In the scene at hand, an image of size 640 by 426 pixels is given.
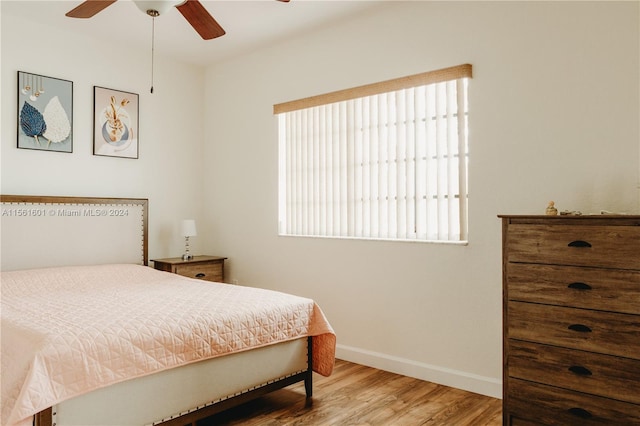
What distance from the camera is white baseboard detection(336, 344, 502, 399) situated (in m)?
2.92

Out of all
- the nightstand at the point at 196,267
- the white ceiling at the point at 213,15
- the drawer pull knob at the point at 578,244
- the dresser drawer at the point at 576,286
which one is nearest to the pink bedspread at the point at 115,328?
the nightstand at the point at 196,267

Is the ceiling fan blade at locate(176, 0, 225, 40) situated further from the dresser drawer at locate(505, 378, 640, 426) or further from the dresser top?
the dresser drawer at locate(505, 378, 640, 426)

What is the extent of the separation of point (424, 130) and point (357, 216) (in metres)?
0.85

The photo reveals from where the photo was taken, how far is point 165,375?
2.18m

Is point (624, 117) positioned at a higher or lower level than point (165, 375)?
higher

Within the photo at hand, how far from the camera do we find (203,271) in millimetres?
4359

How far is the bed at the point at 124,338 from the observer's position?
1882 millimetres

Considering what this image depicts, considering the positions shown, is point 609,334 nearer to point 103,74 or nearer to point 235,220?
point 235,220

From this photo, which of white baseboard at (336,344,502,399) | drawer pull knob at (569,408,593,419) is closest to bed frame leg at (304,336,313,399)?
white baseboard at (336,344,502,399)

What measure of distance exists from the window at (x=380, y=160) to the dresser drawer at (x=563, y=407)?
1100 mm

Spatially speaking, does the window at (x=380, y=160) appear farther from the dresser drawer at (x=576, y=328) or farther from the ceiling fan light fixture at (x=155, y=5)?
the ceiling fan light fixture at (x=155, y=5)

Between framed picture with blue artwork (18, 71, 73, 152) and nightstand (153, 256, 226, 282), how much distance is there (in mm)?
1245

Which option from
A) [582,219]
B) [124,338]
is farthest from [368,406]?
[582,219]

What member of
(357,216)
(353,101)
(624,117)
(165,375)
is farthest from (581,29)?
(165,375)
